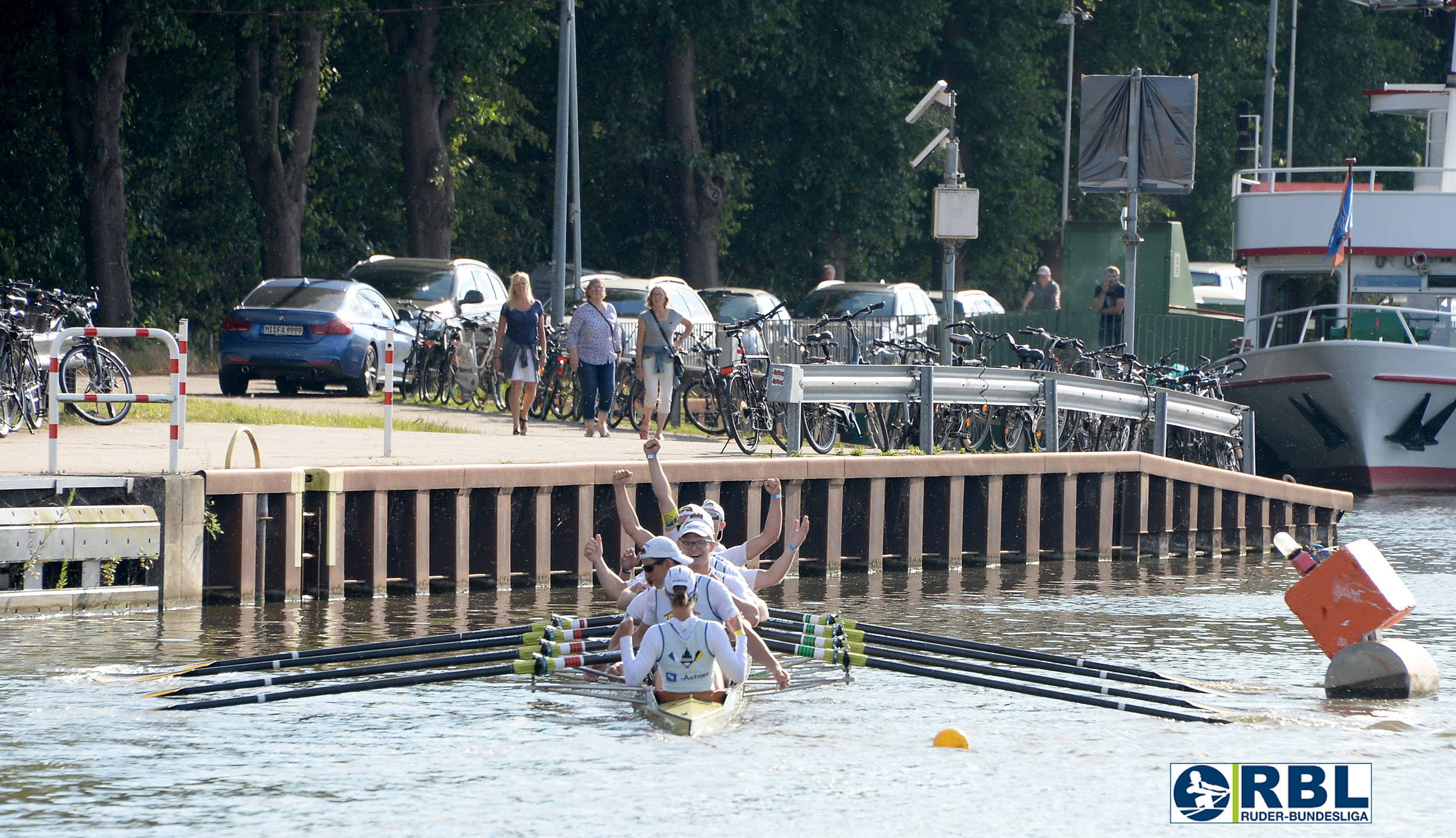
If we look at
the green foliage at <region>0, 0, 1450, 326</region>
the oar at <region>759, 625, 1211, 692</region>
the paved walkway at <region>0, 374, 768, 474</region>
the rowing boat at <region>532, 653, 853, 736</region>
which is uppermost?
the green foliage at <region>0, 0, 1450, 326</region>

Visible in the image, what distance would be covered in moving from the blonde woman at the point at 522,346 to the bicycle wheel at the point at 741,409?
2.01 m

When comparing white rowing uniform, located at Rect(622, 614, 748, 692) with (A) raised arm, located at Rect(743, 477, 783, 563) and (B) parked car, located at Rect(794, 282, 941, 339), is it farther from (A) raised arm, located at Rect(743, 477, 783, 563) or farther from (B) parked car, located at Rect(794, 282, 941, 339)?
(B) parked car, located at Rect(794, 282, 941, 339)

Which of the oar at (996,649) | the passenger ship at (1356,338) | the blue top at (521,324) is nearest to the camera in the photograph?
the oar at (996,649)

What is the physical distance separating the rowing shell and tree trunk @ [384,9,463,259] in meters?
25.9

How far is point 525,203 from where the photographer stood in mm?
45812

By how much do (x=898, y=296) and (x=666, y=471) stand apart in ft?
52.3

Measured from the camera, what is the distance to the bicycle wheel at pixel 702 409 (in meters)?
23.0

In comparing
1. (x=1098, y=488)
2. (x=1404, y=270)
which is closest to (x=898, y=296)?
(x=1404, y=270)

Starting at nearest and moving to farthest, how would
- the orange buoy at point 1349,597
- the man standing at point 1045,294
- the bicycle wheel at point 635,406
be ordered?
the orange buoy at point 1349,597 → the bicycle wheel at point 635,406 → the man standing at point 1045,294

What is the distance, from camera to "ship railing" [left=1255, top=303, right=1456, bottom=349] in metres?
28.7

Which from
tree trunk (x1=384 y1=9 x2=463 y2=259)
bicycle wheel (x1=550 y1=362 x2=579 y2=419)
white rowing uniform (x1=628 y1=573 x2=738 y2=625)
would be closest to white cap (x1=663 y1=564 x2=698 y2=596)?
white rowing uniform (x1=628 y1=573 x2=738 y2=625)

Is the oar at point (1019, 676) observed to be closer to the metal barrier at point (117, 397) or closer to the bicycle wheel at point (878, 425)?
the metal barrier at point (117, 397)

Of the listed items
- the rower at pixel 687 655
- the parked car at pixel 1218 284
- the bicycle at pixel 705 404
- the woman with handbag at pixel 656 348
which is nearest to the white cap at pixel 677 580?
the rower at pixel 687 655

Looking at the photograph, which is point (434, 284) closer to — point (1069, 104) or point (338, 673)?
point (338, 673)
